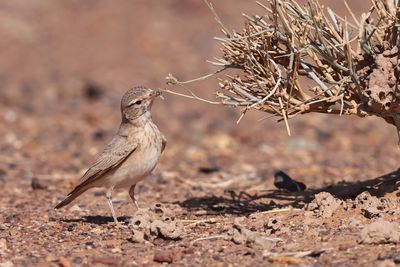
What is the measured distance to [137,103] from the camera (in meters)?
7.40

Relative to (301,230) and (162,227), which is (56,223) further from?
(301,230)

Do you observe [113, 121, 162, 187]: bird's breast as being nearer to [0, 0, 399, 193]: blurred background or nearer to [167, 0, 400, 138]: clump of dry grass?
[167, 0, 400, 138]: clump of dry grass

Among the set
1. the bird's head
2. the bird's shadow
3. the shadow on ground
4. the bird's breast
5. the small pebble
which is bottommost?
the small pebble

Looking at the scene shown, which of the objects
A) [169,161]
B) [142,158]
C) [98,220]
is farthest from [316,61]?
[169,161]

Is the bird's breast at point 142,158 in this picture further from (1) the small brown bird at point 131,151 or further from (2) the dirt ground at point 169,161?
(2) the dirt ground at point 169,161

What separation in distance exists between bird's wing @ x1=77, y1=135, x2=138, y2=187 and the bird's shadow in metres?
0.84

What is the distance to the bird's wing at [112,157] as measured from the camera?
23.7ft

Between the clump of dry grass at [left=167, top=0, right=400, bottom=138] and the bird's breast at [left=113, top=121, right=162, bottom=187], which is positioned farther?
the bird's breast at [left=113, top=121, right=162, bottom=187]

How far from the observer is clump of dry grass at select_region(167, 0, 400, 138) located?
6309 mm

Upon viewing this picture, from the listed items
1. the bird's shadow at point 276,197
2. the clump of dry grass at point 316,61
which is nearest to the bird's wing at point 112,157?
the bird's shadow at point 276,197

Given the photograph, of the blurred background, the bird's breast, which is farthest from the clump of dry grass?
the blurred background

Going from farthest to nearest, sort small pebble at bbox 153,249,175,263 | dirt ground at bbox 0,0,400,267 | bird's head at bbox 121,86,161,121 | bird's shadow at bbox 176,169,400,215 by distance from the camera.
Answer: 1. bird's head at bbox 121,86,161,121
2. bird's shadow at bbox 176,169,400,215
3. dirt ground at bbox 0,0,400,267
4. small pebble at bbox 153,249,175,263

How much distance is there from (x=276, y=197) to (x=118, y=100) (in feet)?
22.7

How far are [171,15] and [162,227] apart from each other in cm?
1341
